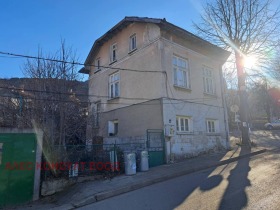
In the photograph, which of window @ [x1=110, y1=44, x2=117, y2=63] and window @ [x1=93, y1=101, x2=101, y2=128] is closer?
window @ [x1=93, y1=101, x2=101, y2=128]

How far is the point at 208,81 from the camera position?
16.5m

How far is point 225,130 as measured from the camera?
16.5 metres

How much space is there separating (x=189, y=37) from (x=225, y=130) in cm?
691

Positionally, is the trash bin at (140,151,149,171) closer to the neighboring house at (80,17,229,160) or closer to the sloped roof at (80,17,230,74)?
the neighboring house at (80,17,229,160)

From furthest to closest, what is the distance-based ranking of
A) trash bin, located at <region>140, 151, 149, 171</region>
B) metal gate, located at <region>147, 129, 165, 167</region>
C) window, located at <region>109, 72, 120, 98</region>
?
window, located at <region>109, 72, 120, 98</region> → metal gate, located at <region>147, 129, 165, 167</region> → trash bin, located at <region>140, 151, 149, 171</region>

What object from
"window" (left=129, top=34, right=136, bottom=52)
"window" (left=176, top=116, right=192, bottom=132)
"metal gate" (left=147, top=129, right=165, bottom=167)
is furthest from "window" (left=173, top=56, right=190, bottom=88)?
"metal gate" (left=147, top=129, right=165, bottom=167)

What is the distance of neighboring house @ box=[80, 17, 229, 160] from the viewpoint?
12.9 metres

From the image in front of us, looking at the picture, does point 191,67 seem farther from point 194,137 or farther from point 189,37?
point 194,137

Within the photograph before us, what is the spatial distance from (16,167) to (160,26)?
32.5 feet

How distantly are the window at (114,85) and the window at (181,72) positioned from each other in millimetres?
4377

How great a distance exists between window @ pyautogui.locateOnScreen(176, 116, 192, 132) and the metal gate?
160 cm

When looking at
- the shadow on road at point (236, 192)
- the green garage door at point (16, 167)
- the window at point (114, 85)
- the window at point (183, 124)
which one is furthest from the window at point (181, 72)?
the green garage door at point (16, 167)

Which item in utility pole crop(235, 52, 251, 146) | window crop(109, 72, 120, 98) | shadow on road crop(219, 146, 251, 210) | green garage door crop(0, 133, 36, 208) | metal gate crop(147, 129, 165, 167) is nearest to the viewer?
shadow on road crop(219, 146, 251, 210)

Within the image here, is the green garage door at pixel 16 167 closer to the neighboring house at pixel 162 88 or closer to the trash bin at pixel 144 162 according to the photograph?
the trash bin at pixel 144 162
